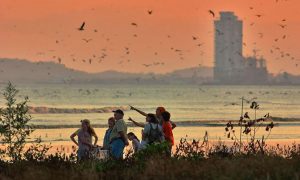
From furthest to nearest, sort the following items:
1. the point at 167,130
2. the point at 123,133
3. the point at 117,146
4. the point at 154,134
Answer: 1. the point at 117,146
2. the point at 123,133
3. the point at 167,130
4. the point at 154,134

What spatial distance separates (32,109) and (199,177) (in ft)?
312

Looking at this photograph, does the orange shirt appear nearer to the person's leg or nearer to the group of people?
A: the group of people

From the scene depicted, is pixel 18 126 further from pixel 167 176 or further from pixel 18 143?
pixel 167 176

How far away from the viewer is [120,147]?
2116 centimetres

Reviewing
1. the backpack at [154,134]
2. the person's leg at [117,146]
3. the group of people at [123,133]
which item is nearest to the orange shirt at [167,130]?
the group of people at [123,133]

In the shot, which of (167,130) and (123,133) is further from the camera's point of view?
(123,133)

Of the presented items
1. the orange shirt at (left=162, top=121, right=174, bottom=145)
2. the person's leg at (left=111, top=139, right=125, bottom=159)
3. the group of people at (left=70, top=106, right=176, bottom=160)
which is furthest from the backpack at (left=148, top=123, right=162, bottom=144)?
the person's leg at (left=111, top=139, right=125, bottom=159)

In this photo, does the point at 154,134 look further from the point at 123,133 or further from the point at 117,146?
the point at 117,146

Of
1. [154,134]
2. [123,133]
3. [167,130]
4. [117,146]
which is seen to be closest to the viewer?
[154,134]

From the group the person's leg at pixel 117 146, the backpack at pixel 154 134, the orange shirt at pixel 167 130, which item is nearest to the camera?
the backpack at pixel 154 134

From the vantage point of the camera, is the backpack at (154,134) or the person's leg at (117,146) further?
the person's leg at (117,146)

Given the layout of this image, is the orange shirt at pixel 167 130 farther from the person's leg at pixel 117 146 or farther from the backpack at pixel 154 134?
the person's leg at pixel 117 146

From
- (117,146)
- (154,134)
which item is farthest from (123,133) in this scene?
(154,134)

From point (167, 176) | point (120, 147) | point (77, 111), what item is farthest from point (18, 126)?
point (77, 111)
